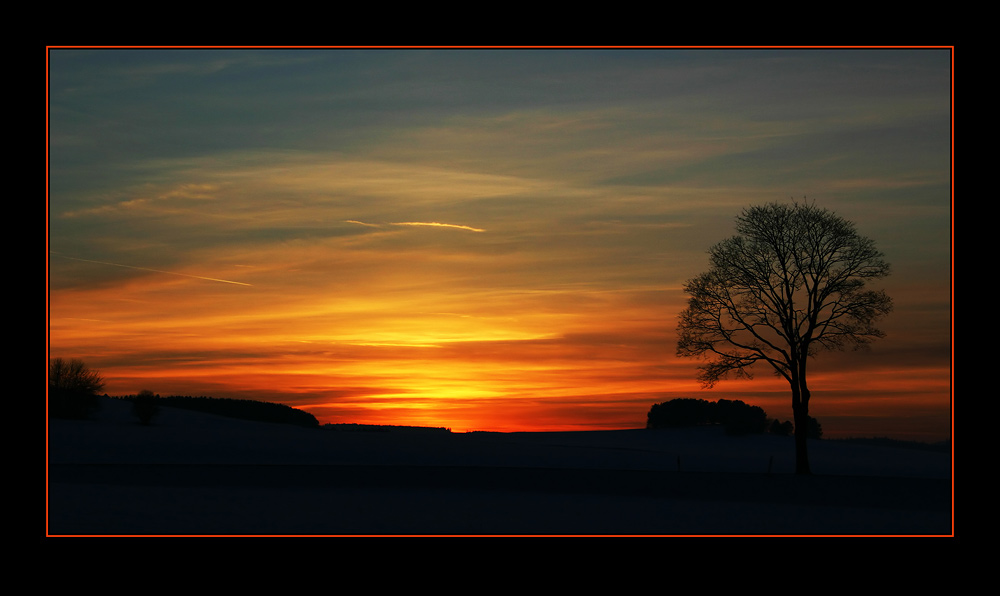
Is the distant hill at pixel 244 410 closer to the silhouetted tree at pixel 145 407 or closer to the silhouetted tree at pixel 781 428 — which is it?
the silhouetted tree at pixel 145 407

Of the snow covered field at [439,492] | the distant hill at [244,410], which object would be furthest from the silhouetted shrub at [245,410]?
the snow covered field at [439,492]

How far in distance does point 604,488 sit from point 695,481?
4148 mm

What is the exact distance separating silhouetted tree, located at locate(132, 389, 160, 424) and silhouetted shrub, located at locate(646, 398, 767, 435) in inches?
1804

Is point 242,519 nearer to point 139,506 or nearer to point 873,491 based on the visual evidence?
point 139,506

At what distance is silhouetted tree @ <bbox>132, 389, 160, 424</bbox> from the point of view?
6122 cm

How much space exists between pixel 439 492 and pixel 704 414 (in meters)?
61.4

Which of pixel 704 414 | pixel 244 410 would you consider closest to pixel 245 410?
pixel 244 410

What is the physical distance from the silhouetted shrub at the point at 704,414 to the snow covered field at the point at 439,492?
19426 millimetres

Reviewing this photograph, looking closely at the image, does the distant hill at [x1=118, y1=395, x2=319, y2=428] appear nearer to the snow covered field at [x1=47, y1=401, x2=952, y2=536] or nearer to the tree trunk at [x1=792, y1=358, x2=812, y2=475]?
the snow covered field at [x1=47, y1=401, x2=952, y2=536]

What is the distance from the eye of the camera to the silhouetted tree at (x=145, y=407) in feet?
201

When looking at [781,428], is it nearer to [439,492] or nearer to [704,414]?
[704,414]

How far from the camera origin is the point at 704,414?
283 ft

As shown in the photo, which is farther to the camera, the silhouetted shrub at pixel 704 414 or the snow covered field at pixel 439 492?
the silhouetted shrub at pixel 704 414

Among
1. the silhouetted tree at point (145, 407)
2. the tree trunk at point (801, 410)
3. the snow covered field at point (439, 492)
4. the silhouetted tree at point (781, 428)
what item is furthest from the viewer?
the silhouetted tree at point (781, 428)
